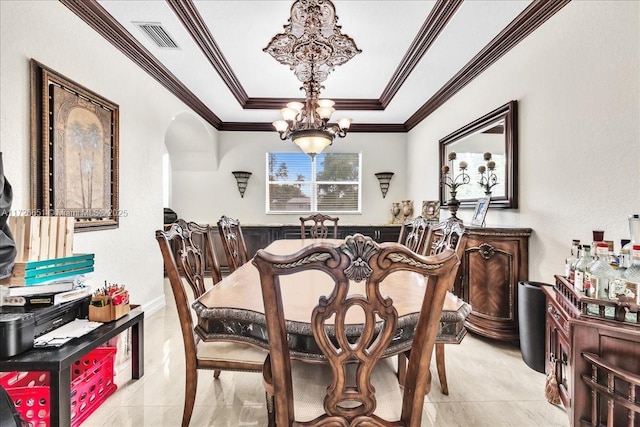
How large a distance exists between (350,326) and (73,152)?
2411 millimetres

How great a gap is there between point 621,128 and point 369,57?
2.17m

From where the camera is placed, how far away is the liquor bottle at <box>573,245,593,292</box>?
4.74 feet

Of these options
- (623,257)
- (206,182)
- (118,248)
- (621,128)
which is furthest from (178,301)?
(206,182)

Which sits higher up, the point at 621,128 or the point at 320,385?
the point at 621,128

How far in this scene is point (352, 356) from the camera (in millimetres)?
840

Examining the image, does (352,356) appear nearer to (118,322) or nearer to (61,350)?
(61,350)

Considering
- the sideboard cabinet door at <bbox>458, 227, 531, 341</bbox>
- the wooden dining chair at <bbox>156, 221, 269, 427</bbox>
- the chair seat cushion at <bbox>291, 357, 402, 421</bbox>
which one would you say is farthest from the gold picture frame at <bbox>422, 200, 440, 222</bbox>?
the wooden dining chair at <bbox>156, 221, 269, 427</bbox>

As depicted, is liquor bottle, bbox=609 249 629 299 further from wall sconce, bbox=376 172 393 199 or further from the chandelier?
wall sconce, bbox=376 172 393 199

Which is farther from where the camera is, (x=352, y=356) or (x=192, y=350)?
(x=192, y=350)

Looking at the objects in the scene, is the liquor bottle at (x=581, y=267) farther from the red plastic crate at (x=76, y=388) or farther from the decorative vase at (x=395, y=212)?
the decorative vase at (x=395, y=212)

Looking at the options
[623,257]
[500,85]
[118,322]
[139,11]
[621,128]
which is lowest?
[118,322]

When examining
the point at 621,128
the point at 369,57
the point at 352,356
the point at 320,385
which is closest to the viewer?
the point at 352,356

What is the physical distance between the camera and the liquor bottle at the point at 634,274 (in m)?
1.24

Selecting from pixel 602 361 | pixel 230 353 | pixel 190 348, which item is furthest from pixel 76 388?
pixel 602 361
